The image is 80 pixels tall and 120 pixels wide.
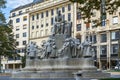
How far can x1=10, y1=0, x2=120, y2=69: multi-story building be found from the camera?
96000 mm

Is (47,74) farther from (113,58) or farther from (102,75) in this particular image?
(113,58)

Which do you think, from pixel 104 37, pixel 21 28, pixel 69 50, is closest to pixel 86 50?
pixel 69 50

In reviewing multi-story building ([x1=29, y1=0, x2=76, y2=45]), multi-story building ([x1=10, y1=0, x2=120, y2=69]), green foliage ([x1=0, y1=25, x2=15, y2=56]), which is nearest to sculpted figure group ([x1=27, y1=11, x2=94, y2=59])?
green foliage ([x1=0, y1=25, x2=15, y2=56])

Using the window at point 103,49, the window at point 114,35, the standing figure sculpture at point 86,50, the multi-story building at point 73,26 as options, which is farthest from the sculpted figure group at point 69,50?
the window at point 103,49

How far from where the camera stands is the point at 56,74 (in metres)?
33.3

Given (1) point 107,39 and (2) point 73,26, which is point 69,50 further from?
(2) point 73,26

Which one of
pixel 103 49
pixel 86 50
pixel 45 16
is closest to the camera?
pixel 86 50

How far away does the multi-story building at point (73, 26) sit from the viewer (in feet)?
315

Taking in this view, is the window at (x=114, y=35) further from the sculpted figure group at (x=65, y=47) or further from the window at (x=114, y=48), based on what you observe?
the sculpted figure group at (x=65, y=47)

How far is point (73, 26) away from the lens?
111 m

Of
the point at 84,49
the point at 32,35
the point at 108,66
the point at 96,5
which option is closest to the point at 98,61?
the point at 108,66

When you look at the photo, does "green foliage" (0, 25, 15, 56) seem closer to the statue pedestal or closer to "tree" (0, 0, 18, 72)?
"tree" (0, 0, 18, 72)

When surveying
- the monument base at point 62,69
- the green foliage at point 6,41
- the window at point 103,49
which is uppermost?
the green foliage at point 6,41

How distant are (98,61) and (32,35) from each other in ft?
122
